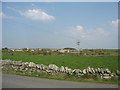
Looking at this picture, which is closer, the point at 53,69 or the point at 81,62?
the point at 53,69

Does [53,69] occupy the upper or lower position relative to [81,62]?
upper

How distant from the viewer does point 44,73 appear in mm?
14578

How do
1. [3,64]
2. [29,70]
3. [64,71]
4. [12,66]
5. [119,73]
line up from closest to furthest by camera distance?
[119,73], [64,71], [29,70], [12,66], [3,64]

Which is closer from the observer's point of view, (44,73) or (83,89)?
(83,89)

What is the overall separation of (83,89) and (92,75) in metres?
4.70

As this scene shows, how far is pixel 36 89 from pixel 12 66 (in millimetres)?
10782

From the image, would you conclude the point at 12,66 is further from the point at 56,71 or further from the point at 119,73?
the point at 119,73

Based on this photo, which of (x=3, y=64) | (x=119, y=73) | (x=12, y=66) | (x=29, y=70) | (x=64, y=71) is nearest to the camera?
(x=119, y=73)

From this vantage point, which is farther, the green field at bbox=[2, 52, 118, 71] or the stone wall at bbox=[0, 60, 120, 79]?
the green field at bbox=[2, 52, 118, 71]

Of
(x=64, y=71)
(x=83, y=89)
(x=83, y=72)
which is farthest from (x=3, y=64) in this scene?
(x=83, y=89)

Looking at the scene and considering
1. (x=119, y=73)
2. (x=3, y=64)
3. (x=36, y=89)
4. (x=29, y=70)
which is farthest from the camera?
(x=3, y=64)

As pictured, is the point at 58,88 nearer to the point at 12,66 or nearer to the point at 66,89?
the point at 66,89

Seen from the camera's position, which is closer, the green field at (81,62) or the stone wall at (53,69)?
the stone wall at (53,69)

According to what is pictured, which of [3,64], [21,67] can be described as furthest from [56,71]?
[3,64]
